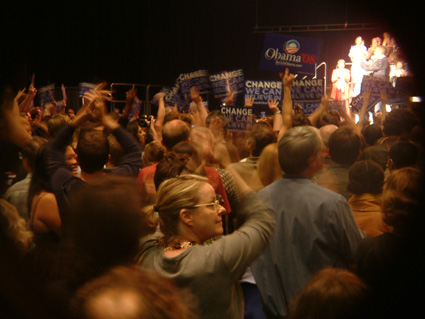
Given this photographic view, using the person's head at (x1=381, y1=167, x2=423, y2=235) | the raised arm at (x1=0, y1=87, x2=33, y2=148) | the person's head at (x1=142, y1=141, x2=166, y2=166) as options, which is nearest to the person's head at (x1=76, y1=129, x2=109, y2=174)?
the raised arm at (x1=0, y1=87, x2=33, y2=148)

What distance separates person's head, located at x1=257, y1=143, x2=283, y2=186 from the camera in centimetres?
309

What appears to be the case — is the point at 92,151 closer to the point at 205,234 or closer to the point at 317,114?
the point at 205,234

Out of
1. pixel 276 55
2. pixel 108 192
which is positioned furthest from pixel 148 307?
pixel 276 55

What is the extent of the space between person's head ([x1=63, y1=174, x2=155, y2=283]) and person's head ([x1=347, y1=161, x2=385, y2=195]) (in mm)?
1553

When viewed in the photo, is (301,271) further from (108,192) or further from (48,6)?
(48,6)

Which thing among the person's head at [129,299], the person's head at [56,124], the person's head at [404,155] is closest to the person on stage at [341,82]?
the person's head at [56,124]

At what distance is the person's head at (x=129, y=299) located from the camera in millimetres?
1093

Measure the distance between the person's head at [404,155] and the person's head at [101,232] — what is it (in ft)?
6.72

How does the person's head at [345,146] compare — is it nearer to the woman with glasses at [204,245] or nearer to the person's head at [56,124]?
the woman with glasses at [204,245]

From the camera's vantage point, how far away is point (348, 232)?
243 cm

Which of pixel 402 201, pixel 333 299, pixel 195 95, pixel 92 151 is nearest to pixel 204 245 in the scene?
pixel 333 299

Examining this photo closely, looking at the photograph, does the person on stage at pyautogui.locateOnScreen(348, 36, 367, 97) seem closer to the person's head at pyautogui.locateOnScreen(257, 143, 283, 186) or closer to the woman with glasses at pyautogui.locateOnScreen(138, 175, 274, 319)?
the person's head at pyautogui.locateOnScreen(257, 143, 283, 186)

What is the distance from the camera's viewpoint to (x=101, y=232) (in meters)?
1.59

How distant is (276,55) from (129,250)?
19.6 ft
